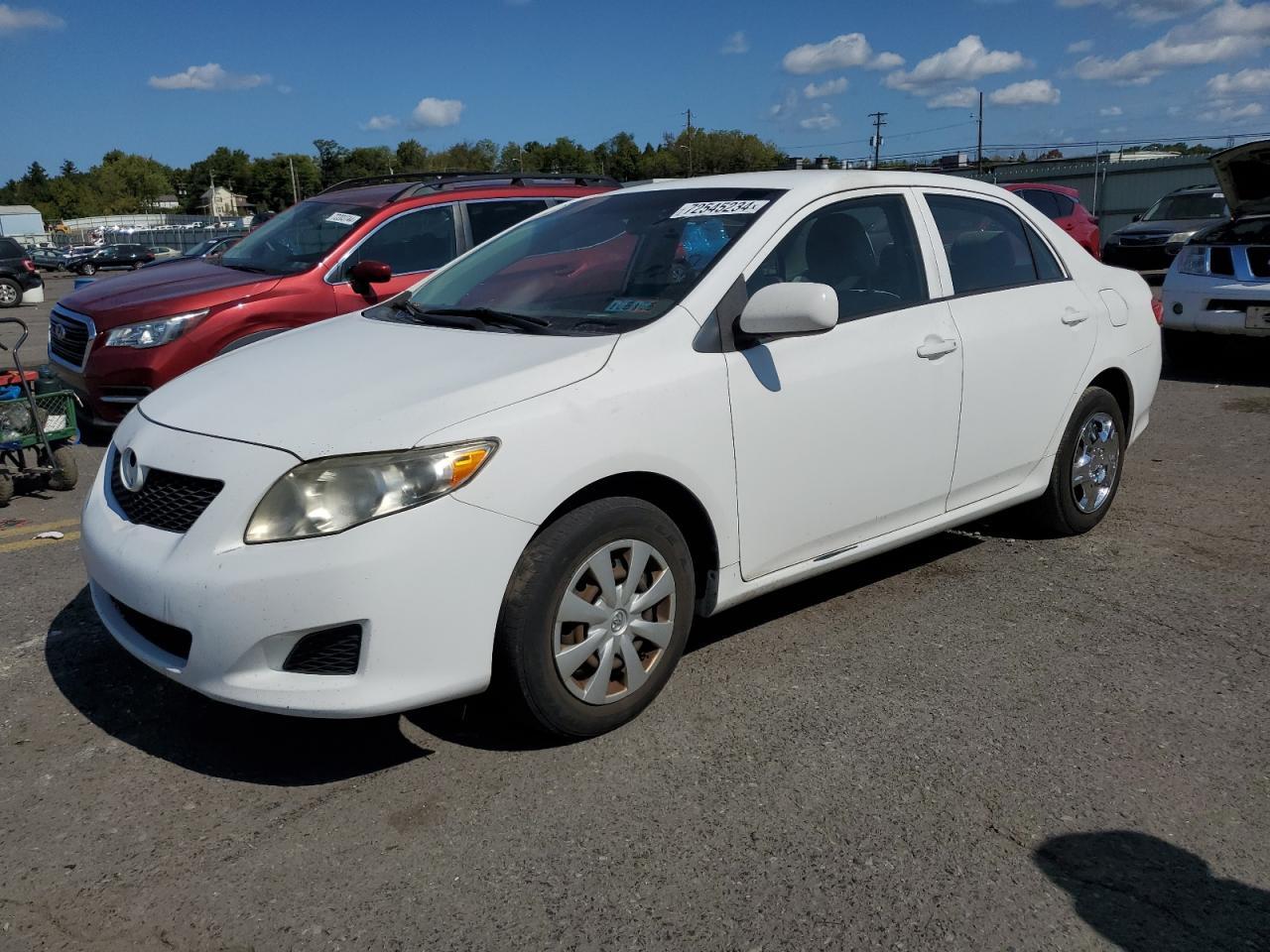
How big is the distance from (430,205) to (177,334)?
1.93 m

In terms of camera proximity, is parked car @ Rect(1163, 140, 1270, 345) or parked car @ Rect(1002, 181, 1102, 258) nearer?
parked car @ Rect(1163, 140, 1270, 345)

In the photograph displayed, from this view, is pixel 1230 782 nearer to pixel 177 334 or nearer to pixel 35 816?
pixel 35 816

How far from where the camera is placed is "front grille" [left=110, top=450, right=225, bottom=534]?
296 cm

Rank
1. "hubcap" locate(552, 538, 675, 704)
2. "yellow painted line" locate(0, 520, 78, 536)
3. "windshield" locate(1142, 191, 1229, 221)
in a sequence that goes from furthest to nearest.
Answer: "windshield" locate(1142, 191, 1229, 221)
"yellow painted line" locate(0, 520, 78, 536)
"hubcap" locate(552, 538, 675, 704)

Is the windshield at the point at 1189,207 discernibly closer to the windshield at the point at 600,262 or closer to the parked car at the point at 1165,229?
the parked car at the point at 1165,229

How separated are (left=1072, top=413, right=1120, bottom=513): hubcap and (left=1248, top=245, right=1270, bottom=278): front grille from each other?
15.7 ft

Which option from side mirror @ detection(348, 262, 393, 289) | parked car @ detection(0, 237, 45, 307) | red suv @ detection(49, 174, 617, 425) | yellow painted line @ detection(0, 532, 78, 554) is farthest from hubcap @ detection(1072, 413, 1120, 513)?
parked car @ detection(0, 237, 45, 307)

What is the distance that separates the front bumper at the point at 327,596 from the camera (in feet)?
8.96

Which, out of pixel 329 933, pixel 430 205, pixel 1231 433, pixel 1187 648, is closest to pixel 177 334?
pixel 430 205

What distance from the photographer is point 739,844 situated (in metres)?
2.75

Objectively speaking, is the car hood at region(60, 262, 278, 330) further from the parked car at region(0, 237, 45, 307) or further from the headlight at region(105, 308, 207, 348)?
the parked car at region(0, 237, 45, 307)

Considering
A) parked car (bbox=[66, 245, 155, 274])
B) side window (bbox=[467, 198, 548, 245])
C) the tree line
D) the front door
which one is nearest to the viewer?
the front door

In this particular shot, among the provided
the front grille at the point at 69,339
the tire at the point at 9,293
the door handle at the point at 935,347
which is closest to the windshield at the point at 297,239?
the front grille at the point at 69,339

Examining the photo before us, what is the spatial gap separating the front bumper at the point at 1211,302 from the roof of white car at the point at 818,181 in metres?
5.36
